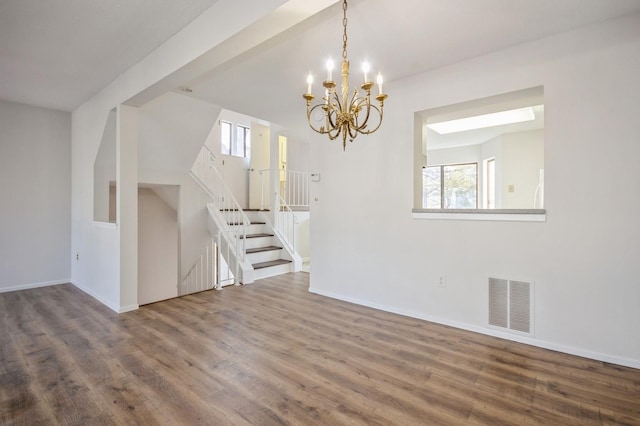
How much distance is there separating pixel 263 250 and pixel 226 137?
3556 millimetres

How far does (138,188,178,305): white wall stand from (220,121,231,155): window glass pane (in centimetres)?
→ 204

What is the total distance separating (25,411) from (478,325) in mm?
3353

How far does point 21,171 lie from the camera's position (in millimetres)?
4383

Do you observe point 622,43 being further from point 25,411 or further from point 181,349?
point 25,411

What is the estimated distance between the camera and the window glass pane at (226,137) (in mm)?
7539

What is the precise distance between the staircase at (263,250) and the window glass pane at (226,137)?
2.09 meters

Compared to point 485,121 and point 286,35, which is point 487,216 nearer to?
point 286,35

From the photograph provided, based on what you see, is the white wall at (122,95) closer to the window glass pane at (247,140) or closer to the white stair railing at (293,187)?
the white stair railing at (293,187)

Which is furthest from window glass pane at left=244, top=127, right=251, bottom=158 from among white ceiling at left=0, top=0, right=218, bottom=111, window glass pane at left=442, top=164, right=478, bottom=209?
window glass pane at left=442, top=164, right=478, bottom=209

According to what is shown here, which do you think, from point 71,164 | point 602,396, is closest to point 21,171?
point 71,164

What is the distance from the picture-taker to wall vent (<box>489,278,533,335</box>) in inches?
105

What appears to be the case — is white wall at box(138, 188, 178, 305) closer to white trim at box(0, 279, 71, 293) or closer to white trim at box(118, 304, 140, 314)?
white trim at box(0, 279, 71, 293)

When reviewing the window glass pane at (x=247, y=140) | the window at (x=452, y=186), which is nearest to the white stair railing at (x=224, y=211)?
the window glass pane at (x=247, y=140)

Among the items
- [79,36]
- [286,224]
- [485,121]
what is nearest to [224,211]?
[286,224]
